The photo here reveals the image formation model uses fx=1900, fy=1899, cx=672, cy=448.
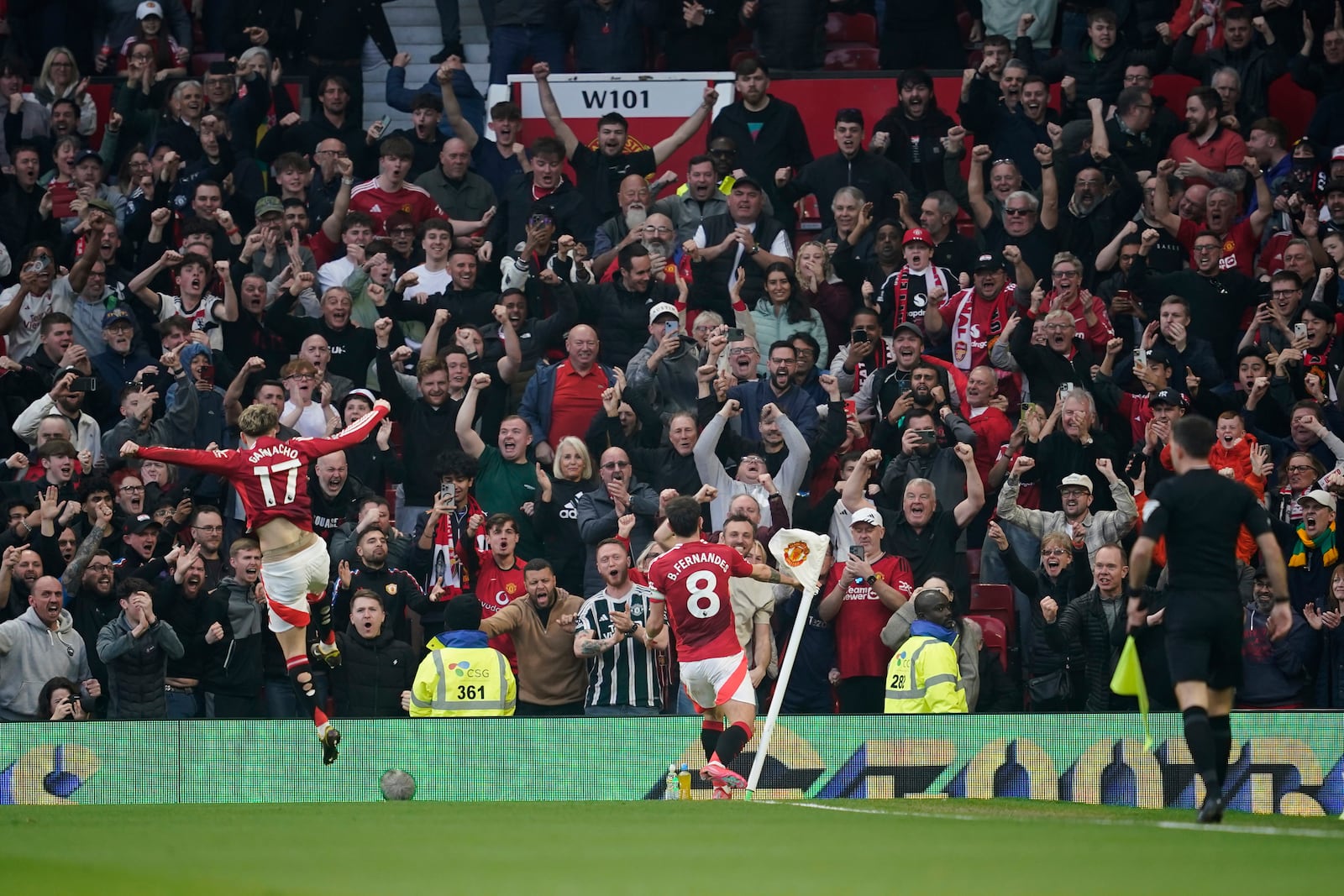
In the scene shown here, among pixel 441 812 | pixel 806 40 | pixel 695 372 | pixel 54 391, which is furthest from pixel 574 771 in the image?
pixel 806 40

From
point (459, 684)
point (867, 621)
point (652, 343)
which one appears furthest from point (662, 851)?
point (652, 343)

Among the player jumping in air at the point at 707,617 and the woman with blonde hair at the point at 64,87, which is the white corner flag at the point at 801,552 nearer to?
the player jumping in air at the point at 707,617

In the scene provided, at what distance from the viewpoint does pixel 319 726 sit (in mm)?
13195

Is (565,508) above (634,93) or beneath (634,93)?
beneath

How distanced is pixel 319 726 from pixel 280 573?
1.10 metres

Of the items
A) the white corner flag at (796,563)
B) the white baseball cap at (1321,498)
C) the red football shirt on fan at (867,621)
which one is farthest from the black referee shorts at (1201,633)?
the white baseball cap at (1321,498)

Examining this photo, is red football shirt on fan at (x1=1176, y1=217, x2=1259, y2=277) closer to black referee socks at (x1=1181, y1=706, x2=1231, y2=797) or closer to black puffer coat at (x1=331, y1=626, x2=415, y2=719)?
black puffer coat at (x1=331, y1=626, x2=415, y2=719)

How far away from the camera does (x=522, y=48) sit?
20828mm

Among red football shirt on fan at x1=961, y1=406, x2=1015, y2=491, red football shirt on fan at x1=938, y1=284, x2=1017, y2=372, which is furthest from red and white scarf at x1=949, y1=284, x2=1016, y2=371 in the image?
red football shirt on fan at x1=961, y1=406, x2=1015, y2=491

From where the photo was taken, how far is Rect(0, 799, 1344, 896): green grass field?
8.01m

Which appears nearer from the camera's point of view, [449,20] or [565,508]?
[565,508]

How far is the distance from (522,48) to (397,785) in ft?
32.3

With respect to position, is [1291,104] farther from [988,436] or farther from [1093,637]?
[1093,637]

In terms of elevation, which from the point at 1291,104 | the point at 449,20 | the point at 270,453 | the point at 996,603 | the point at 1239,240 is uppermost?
the point at 449,20
